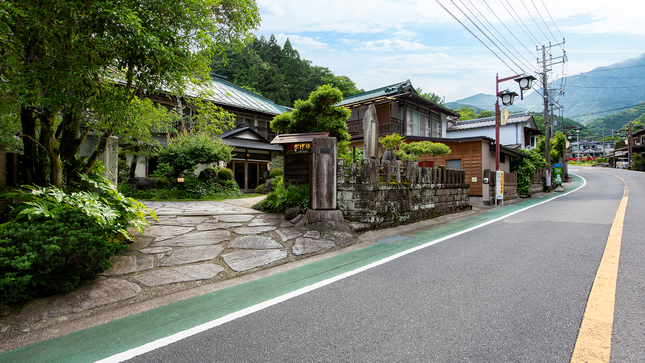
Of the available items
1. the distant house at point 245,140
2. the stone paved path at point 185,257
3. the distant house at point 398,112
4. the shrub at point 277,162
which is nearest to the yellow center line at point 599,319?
the stone paved path at point 185,257

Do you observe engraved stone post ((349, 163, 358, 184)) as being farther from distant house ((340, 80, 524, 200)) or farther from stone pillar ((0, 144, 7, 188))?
distant house ((340, 80, 524, 200))

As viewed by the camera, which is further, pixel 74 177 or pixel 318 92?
pixel 318 92

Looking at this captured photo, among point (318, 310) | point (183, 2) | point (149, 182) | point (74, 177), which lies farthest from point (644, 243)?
point (149, 182)

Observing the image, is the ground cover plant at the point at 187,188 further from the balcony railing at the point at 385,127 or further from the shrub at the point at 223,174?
the balcony railing at the point at 385,127

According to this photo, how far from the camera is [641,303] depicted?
120 inches

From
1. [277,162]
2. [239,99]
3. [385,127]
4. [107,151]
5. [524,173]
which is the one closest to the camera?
[107,151]

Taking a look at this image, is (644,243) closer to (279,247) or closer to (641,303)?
(641,303)

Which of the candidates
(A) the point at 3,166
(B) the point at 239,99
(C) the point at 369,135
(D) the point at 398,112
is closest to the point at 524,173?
(D) the point at 398,112

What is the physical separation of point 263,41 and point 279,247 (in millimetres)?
45233

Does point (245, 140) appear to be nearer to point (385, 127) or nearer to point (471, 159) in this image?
point (385, 127)

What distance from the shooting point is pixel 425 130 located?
80.3 feet

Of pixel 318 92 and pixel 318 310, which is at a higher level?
pixel 318 92

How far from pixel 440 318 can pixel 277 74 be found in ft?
120

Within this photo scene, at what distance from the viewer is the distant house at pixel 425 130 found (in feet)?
61.4
